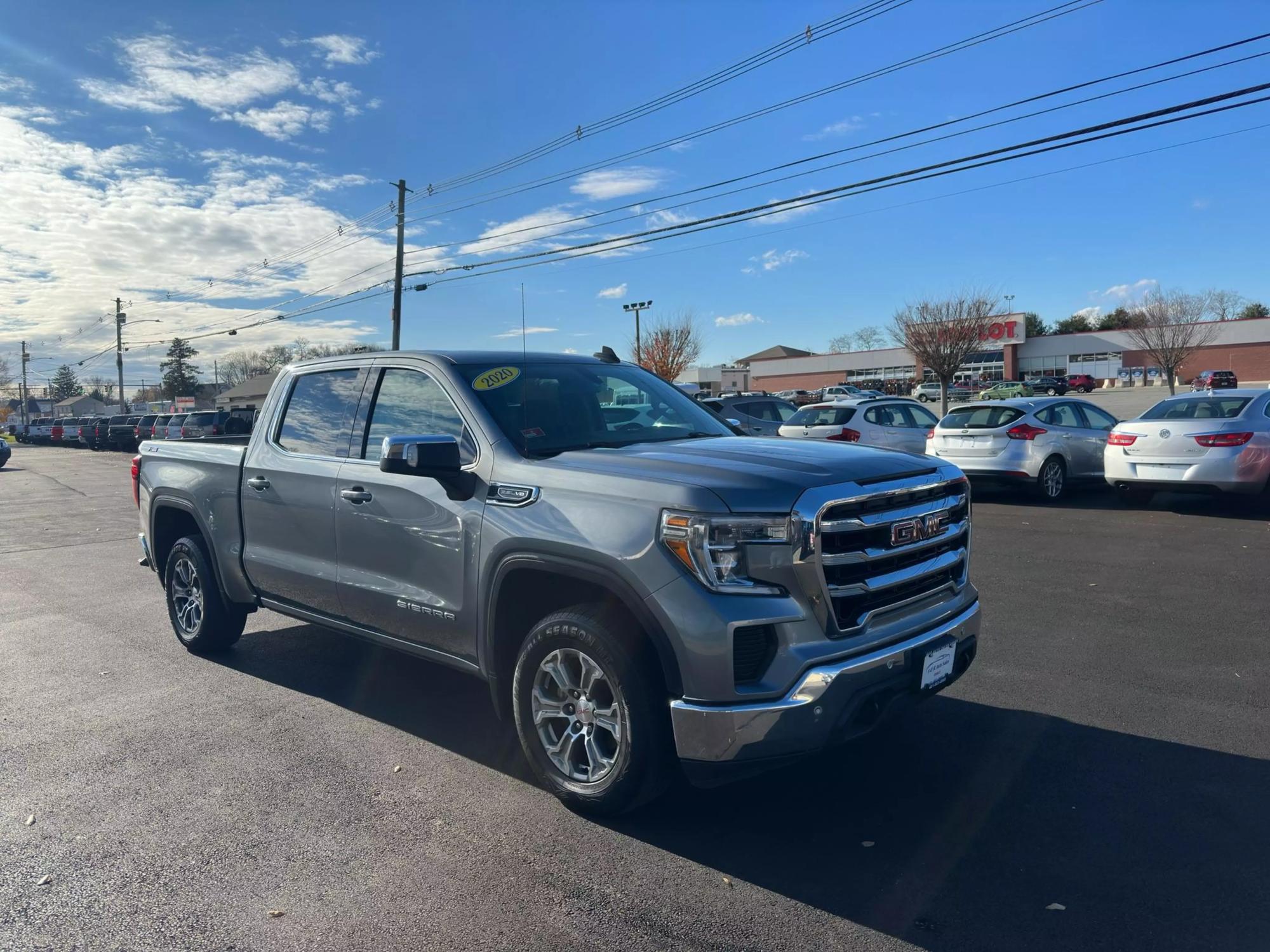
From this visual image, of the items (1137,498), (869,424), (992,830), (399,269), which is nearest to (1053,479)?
(1137,498)

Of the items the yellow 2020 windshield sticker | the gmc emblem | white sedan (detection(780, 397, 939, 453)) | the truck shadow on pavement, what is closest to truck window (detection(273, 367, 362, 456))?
the yellow 2020 windshield sticker

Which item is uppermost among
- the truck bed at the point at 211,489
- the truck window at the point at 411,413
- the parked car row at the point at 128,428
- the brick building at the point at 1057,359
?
the brick building at the point at 1057,359

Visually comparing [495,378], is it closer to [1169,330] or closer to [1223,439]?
[1223,439]

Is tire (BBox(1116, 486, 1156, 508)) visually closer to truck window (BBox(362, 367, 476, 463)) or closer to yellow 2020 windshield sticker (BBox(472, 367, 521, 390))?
yellow 2020 windshield sticker (BBox(472, 367, 521, 390))

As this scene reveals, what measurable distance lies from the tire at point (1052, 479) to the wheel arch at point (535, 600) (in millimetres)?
10492

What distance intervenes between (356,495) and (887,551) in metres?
2.63

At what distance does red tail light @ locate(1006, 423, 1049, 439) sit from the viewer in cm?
1285

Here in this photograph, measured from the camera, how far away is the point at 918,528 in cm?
379

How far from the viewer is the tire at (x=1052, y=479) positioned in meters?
12.7

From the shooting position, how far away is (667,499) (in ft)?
11.2

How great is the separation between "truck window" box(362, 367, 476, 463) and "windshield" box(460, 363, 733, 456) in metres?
0.18

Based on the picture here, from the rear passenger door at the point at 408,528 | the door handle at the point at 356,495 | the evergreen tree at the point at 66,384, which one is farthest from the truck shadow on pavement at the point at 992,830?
the evergreen tree at the point at 66,384

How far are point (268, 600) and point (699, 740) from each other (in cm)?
336

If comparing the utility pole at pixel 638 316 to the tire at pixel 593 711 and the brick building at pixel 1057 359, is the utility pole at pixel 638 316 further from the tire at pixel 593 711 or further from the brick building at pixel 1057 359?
the tire at pixel 593 711
